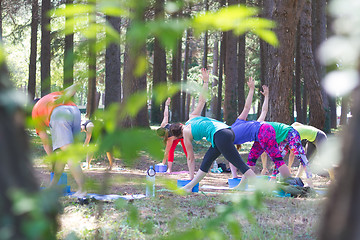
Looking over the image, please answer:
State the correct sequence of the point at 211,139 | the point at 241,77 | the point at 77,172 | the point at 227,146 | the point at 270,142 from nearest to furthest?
1. the point at 77,172
2. the point at 227,146
3. the point at 211,139
4. the point at 270,142
5. the point at 241,77

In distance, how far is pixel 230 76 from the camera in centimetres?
2412

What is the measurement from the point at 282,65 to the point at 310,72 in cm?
363

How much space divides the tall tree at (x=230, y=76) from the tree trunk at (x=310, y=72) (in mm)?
7568

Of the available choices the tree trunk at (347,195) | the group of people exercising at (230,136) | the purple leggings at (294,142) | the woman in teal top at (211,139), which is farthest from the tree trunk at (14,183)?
the purple leggings at (294,142)

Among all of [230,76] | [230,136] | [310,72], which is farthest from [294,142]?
[230,76]

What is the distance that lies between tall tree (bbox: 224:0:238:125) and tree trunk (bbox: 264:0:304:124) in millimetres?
10450

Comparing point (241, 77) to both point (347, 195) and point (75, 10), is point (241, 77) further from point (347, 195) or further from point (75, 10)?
point (347, 195)

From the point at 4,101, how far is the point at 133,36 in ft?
1.00

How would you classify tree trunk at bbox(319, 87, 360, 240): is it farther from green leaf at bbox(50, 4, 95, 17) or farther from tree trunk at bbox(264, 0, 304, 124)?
tree trunk at bbox(264, 0, 304, 124)

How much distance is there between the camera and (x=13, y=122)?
3.04ft

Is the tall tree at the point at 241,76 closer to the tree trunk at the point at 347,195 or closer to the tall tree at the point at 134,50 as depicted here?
the tall tree at the point at 134,50

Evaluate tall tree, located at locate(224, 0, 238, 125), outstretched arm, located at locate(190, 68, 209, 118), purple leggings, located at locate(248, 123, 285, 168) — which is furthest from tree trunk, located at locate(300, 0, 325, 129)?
outstretched arm, located at locate(190, 68, 209, 118)

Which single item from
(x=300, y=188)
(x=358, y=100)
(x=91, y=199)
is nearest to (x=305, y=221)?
(x=300, y=188)

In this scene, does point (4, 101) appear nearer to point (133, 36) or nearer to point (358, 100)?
point (133, 36)
